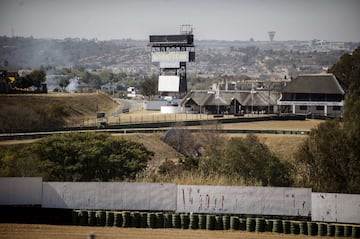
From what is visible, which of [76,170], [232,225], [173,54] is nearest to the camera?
[232,225]

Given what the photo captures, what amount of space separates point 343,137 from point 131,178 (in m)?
11.6

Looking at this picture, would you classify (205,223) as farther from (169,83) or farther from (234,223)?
(169,83)

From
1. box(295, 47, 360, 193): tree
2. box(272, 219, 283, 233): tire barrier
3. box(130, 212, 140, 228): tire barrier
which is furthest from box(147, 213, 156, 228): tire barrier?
box(295, 47, 360, 193): tree

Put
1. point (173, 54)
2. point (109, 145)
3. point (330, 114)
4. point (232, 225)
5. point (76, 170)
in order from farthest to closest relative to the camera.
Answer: point (173, 54)
point (330, 114)
point (109, 145)
point (76, 170)
point (232, 225)

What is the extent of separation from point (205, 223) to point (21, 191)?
7.78 metres

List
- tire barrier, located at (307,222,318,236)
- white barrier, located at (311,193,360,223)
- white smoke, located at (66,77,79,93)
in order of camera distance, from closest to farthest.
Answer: tire barrier, located at (307,222,318,236) → white barrier, located at (311,193,360,223) → white smoke, located at (66,77,79,93)

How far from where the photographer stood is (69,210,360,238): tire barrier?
32.9 m

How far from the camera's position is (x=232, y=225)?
33.2 m

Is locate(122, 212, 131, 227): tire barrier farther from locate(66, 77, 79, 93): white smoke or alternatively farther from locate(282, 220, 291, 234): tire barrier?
locate(66, 77, 79, 93): white smoke

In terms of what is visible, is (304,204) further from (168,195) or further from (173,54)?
(173,54)

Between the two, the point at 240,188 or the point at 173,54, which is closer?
the point at 240,188

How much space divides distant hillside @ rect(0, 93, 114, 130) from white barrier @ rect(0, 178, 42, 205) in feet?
93.4

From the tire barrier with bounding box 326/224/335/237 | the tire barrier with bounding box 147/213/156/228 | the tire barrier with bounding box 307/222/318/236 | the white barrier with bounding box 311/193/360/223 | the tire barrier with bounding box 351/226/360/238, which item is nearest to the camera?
the tire barrier with bounding box 351/226/360/238

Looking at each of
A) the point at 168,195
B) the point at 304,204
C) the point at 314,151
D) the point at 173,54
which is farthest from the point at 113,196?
the point at 173,54
